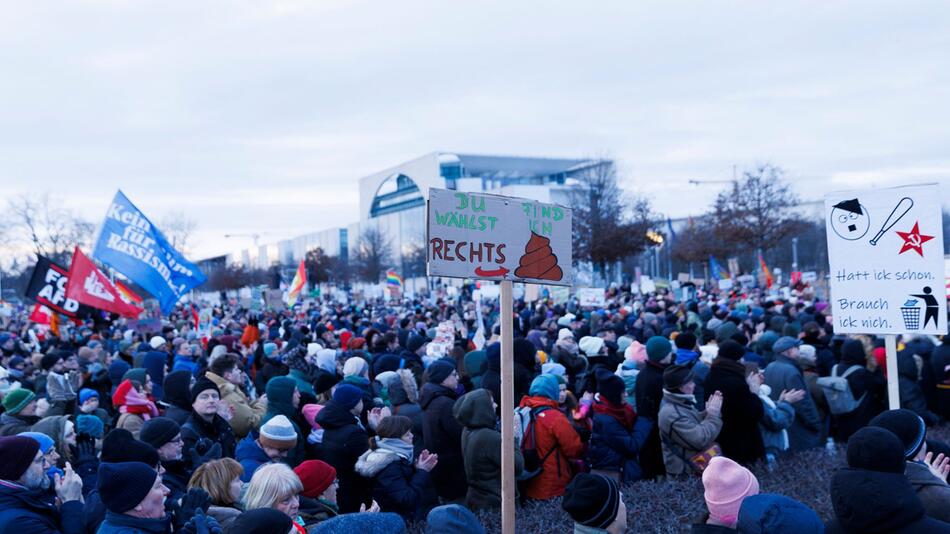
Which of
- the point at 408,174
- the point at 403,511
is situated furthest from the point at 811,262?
the point at 403,511

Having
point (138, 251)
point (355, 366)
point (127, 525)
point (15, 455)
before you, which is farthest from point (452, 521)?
point (138, 251)

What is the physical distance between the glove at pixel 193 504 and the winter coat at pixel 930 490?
3.61 meters

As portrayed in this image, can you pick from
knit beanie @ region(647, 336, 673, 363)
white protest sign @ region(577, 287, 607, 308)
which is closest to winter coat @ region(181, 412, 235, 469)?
knit beanie @ region(647, 336, 673, 363)

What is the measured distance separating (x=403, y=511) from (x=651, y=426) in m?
2.62

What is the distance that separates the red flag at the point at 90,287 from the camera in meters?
15.7

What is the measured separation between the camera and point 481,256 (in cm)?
501

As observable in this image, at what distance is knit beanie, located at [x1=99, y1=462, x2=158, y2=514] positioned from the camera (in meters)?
4.11

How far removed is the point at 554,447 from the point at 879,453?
10.6 ft

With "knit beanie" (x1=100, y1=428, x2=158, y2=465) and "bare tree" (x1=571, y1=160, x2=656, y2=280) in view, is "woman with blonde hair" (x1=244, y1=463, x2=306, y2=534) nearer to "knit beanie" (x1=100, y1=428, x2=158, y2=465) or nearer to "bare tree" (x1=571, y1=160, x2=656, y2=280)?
"knit beanie" (x1=100, y1=428, x2=158, y2=465)

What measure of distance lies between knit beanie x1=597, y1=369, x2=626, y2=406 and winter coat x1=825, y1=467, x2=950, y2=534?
3.39 meters

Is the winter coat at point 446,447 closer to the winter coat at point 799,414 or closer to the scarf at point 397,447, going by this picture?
the scarf at point 397,447

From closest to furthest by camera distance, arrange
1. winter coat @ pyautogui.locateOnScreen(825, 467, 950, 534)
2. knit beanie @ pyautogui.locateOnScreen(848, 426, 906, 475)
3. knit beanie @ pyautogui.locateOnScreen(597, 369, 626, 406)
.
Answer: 1. winter coat @ pyautogui.locateOnScreen(825, 467, 950, 534)
2. knit beanie @ pyautogui.locateOnScreen(848, 426, 906, 475)
3. knit beanie @ pyautogui.locateOnScreen(597, 369, 626, 406)

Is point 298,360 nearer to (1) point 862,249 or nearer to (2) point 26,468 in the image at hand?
(2) point 26,468

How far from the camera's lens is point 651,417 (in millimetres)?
7586
